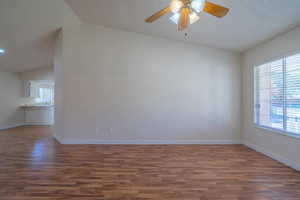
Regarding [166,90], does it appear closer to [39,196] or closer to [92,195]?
[92,195]

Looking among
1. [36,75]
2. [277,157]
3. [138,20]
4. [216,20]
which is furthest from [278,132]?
[36,75]

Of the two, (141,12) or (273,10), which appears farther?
(141,12)

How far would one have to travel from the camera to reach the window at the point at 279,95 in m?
2.87

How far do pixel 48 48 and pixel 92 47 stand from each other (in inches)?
78.2

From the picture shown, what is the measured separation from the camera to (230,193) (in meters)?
2.07

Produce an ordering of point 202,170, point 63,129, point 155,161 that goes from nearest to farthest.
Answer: point 202,170, point 155,161, point 63,129

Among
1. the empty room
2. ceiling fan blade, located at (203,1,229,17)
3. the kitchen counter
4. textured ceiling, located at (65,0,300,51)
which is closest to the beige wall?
the kitchen counter

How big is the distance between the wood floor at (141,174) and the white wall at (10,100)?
Result: 3.30m

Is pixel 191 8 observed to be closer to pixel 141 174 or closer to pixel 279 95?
pixel 141 174

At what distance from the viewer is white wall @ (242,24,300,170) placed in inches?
113

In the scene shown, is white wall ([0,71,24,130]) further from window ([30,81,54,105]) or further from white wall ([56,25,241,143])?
white wall ([56,25,241,143])

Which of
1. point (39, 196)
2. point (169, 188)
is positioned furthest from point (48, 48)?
point (169, 188)

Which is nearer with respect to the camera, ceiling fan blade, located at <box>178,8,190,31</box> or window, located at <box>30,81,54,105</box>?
ceiling fan blade, located at <box>178,8,190,31</box>

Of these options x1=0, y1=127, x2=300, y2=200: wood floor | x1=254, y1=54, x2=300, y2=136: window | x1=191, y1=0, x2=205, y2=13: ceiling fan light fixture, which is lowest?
x1=0, y1=127, x2=300, y2=200: wood floor
